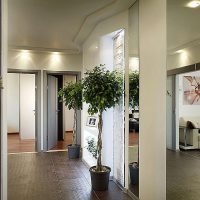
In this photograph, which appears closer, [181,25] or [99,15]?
[181,25]

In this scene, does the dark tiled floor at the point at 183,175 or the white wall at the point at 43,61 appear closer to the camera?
the dark tiled floor at the point at 183,175

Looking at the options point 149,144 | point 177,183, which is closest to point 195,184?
point 177,183

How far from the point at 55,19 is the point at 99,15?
0.80 meters

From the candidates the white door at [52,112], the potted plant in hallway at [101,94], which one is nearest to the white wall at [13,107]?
the white door at [52,112]

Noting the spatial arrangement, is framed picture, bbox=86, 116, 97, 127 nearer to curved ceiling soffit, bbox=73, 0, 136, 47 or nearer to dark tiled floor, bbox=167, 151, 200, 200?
curved ceiling soffit, bbox=73, 0, 136, 47

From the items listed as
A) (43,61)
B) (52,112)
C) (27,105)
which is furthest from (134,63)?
(27,105)

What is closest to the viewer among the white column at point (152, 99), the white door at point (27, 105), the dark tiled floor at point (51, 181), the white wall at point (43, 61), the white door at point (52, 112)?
the white column at point (152, 99)

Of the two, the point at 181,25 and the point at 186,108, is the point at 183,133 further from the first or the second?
the point at 181,25

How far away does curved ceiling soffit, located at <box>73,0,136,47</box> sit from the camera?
10.2 ft

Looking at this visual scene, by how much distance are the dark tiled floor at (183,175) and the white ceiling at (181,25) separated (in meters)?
1.05

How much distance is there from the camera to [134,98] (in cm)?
305

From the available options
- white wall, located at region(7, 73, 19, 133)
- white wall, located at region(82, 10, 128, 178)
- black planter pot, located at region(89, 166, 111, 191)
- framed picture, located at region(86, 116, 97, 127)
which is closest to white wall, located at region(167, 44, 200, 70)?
white wall, located at region(82, 10, 128, 178)

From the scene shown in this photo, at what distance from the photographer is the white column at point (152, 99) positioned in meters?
2.49

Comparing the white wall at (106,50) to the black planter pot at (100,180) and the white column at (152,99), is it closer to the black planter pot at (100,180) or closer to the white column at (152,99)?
the black planter pot at (100,180)
